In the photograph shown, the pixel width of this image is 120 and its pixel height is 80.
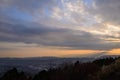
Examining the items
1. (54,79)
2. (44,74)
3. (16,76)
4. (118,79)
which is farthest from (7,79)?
(118,79)

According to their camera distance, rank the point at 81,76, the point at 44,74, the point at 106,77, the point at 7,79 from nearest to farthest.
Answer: the point at 106,77 → the point at 81,76 → the point at 44,74 → the point at 7,79

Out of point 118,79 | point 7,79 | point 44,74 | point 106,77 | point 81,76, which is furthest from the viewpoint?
point 7,79

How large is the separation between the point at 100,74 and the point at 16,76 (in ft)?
32.9

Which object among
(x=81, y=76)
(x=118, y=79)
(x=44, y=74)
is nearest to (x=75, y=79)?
(x=81, y=76)

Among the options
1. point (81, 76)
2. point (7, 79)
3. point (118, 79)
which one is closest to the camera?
point (118, 79)

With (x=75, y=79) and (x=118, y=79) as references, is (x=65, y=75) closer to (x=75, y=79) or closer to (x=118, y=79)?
(x=75, y=79)

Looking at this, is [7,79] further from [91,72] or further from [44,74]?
[91,72]

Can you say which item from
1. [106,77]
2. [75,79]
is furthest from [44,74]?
[106,77]

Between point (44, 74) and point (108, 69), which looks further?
point (44, 74)

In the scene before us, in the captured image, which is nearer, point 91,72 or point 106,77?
point 106,77

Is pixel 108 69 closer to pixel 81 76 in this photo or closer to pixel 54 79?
pixel 81 76

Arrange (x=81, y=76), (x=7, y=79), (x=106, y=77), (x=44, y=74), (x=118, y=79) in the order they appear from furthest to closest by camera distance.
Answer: (x=7, y=79) → (x=44, y=74) → (x=81, y=76) → (x=106, y=77) → (x=118, y=79)

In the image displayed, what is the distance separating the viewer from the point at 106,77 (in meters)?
16.2

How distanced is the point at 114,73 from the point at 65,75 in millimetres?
2905
